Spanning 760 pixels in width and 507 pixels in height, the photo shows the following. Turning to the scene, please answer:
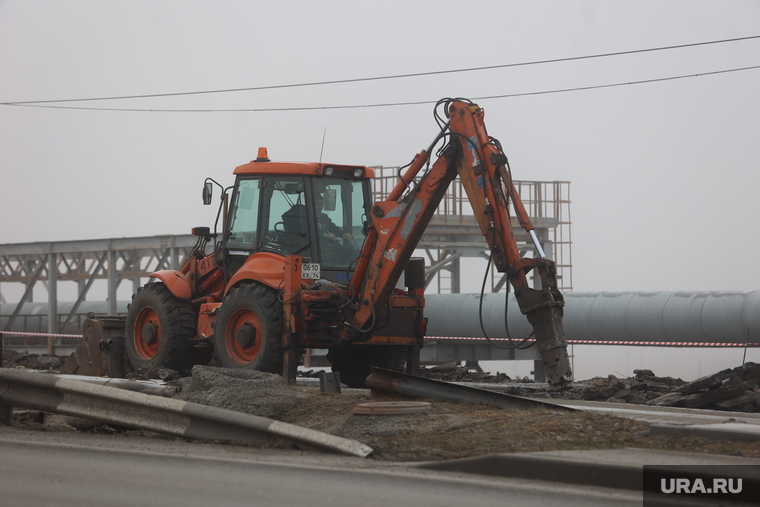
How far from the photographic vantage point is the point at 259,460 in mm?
7027

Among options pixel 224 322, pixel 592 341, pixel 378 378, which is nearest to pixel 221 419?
pixel 378 378

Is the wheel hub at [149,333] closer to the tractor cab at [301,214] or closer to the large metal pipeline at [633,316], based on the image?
the tractor cab at [301,214]

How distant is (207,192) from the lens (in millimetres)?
14500

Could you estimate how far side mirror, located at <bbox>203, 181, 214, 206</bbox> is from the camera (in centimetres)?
1444

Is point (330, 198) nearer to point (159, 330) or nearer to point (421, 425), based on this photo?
point (159, 330)

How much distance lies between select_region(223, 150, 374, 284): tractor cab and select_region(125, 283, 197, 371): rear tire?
1.30 m

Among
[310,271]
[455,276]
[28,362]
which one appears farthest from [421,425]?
[455,276]

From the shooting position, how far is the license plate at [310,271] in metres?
13.5

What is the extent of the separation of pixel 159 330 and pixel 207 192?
107 inches

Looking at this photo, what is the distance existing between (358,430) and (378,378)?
2.04 m

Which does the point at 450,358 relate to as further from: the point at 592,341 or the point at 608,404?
the point at 608,404

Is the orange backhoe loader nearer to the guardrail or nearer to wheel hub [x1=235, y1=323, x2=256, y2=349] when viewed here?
wheel hub [x1=235, y1=323, x2=256, y2=349]

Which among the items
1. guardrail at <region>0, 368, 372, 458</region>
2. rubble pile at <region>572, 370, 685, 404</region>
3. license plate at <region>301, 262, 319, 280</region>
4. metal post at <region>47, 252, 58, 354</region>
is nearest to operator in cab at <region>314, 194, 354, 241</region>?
license plate at <region>301, 262, 319, 280</region>

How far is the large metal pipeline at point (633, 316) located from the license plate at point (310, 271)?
9.81 m
